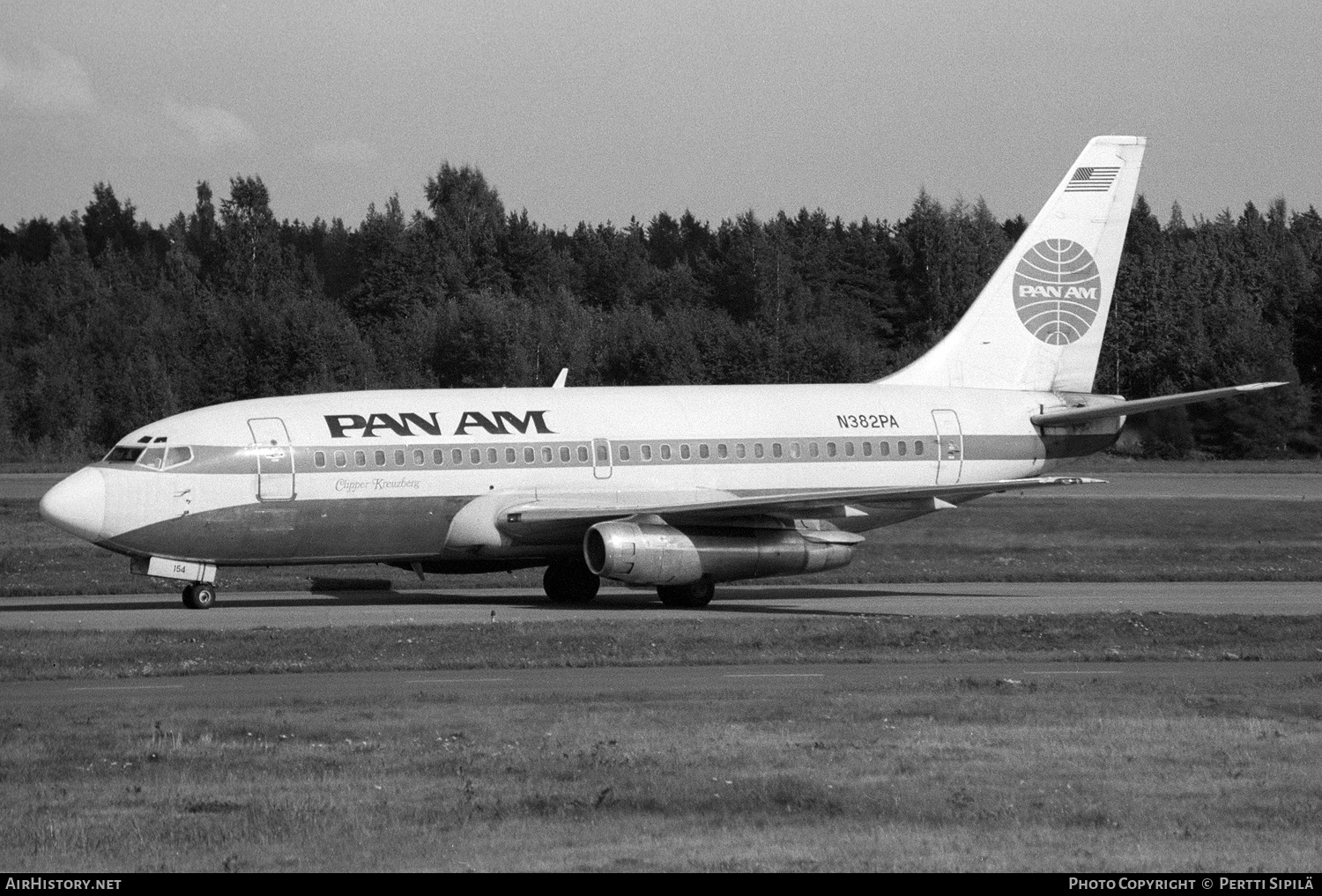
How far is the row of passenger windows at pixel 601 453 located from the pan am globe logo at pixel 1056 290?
419 centimetres

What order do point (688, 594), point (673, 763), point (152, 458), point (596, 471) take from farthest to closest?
1. point (596, 471)
2. point (688, 594)
3. point (152, 458)
4. point (673, 763)

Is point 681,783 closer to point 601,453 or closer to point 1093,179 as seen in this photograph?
point 601,453

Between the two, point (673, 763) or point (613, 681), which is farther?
point (613, 681)

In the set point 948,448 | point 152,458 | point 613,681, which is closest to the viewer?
point 613,681

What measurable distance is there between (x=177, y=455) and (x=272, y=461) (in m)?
1.50

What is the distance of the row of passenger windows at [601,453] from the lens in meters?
30.2

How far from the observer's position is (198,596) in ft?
97.4

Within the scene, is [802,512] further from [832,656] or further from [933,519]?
[933,519]

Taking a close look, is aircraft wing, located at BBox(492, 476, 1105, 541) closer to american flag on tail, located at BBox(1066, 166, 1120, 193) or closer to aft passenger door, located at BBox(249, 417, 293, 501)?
aft passenger door, located at BBox(249, 417, 293, 501)

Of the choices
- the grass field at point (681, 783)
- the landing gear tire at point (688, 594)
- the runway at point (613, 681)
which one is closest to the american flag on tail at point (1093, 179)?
the landing gear tire at point (688, 594)

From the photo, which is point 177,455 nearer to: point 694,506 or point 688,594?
point 694,506

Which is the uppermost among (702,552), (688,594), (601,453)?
(601,453)

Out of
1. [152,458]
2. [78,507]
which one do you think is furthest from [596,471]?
[78,507]

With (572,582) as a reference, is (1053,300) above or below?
above
